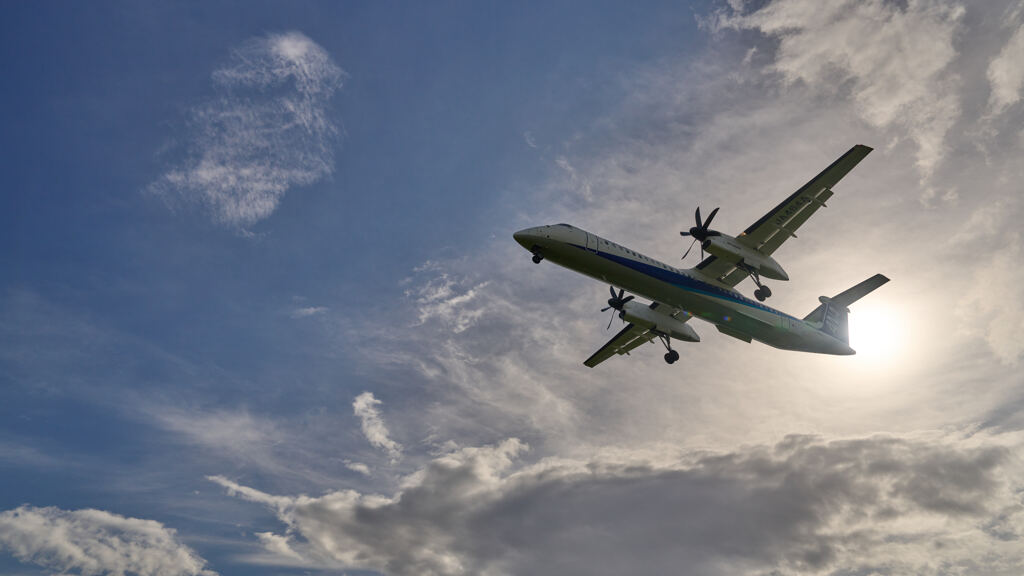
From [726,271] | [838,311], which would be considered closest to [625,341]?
[726,271]

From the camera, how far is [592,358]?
46625 mm

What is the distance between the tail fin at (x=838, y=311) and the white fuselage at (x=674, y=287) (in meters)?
0.97

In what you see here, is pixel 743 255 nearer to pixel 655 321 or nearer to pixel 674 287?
pixel 674 287

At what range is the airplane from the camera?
3288cm

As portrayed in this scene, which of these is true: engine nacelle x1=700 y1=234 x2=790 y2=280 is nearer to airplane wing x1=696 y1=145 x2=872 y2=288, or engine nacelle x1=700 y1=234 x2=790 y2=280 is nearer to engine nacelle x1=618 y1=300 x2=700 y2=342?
airplane wing x1=696 y1=145 x2=872 y2=288

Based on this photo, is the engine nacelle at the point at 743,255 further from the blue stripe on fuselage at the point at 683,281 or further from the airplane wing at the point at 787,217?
the blue stripe on fuselage at the point at 683,281

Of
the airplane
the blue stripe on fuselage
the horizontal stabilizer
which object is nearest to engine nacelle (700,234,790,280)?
the airplane

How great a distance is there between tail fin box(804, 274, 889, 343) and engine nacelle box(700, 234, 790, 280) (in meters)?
7.22

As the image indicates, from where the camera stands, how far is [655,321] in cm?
4231

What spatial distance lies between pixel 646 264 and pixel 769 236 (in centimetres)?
698

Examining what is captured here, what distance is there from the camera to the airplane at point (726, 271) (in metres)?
32.9

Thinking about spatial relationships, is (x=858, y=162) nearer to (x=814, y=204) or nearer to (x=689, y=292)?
(x=814, y=204)

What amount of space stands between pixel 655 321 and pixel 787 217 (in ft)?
35.9

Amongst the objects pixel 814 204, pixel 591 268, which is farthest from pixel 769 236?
pixel 591 268
